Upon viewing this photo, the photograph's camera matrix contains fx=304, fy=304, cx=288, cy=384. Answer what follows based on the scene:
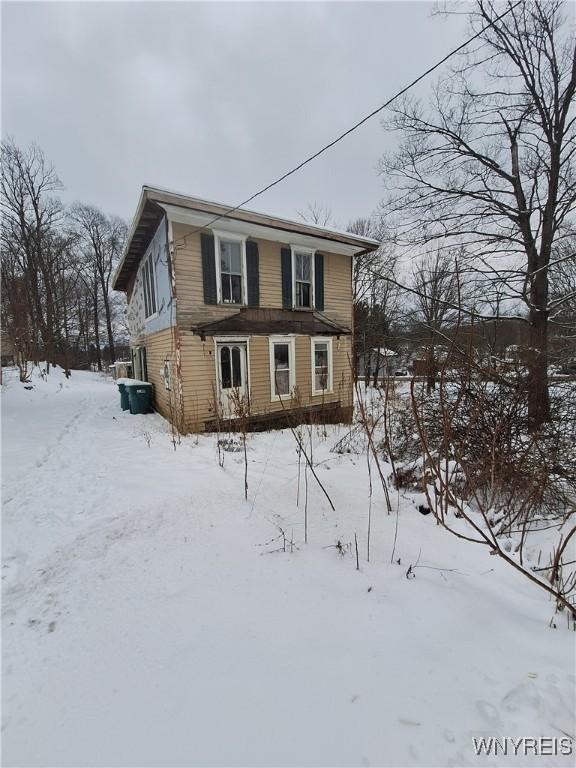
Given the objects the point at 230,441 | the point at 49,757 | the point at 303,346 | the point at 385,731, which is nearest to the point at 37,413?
the point at 230,441

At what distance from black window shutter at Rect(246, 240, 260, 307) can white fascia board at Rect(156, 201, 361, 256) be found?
301mm

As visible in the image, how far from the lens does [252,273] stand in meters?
8.16

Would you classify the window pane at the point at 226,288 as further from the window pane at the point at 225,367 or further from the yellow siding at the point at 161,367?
the yellow siding at the point at 161,367

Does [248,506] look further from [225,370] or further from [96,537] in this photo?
[225,370]

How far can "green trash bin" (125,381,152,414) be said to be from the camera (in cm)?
969

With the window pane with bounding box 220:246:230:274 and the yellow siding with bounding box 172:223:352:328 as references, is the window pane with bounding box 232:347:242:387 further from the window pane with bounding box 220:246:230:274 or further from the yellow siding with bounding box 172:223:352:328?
the window pane with bounding box 220:246:230:274

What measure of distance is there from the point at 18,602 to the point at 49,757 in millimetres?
1233

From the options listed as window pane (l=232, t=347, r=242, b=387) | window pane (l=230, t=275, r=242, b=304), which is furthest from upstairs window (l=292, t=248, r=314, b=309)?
window pane (l=232, t=347, r=242, b=387)

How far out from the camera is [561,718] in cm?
137

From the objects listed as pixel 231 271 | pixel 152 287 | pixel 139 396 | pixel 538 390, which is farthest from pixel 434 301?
pixel 139 396

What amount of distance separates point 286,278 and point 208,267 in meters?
2.32

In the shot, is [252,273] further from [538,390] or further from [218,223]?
[538,390]

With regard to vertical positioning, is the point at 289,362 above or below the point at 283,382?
above

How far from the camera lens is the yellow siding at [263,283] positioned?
7262mm
